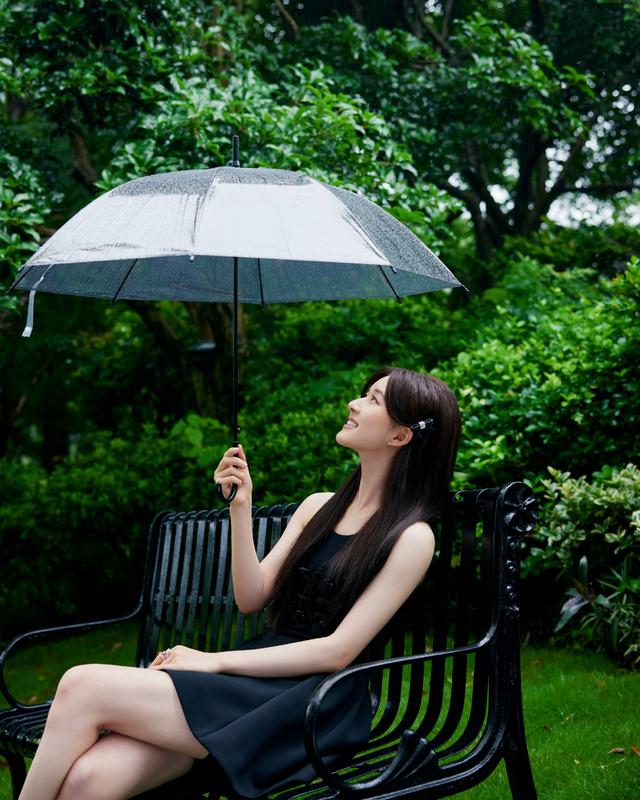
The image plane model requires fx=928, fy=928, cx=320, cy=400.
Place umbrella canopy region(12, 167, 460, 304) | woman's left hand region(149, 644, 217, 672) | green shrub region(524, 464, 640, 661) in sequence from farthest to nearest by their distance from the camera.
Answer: green shrub region(524, 464, 640, 661) → woman's left hand region(149, 644, 217, 672) → umbrella canopy region(12, 167, 460, 304)

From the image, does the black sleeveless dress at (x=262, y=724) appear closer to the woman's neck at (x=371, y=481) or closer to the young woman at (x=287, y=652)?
the young woman at (x=287, y=652)

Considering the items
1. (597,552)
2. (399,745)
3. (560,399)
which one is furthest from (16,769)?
(560,399)

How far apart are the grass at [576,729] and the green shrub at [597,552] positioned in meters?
0.18

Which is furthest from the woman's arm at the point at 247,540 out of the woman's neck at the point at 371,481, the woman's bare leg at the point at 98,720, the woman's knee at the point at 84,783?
the woman's knee at the point at 84,783

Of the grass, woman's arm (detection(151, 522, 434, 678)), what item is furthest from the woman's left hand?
the grass

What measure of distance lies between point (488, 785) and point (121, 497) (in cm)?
466

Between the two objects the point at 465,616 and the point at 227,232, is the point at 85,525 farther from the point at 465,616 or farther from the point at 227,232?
the point at 227,232

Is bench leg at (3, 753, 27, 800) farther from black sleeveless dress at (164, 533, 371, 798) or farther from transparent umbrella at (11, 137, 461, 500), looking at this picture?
transparent umbrella at (11, 137, 461, 500)

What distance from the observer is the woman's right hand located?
112 inches

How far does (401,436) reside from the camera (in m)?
2.90

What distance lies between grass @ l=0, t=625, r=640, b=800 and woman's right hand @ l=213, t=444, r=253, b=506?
157cm

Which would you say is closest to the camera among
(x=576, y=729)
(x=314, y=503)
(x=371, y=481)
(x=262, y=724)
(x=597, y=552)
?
(x=262, y=724)

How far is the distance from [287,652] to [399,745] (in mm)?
399

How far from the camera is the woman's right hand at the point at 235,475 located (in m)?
2.85
